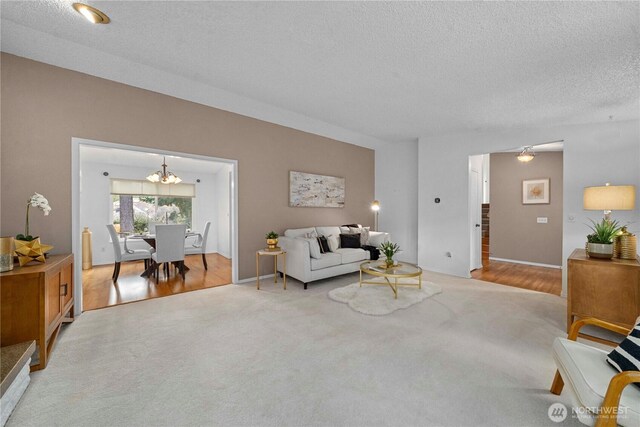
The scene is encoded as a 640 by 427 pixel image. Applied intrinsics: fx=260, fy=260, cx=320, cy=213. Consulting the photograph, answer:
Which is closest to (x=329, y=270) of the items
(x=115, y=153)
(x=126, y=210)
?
(x=115, y=153)

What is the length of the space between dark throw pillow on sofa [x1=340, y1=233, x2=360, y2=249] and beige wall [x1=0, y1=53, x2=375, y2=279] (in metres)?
0.78

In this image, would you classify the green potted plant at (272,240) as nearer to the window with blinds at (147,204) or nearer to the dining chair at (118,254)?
the dining chair at (118,254)

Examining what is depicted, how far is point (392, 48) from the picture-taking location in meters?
2.56

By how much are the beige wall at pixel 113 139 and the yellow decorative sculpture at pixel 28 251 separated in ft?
2.38

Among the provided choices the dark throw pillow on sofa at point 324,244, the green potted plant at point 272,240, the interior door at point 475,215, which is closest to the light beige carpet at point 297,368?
the green potted plant at point 272,240

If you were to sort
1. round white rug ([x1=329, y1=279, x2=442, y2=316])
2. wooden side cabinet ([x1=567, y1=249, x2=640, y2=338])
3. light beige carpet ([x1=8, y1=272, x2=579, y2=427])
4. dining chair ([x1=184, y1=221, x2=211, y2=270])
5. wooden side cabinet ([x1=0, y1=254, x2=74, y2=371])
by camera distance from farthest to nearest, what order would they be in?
dining chair ([x1=184, y1=221, x2=211, y2=270]), round white rug ([x1=329, y1=279, x2=442, y2=316]), wooden side cabinet ([x1=567, y1=249, x2=640, y2=338]), wooden side cabinet ([x1=0, y1=254, x2=74, y2=371]), light beige carpet ([x1=8, y1=272, x2=579, y2=427])

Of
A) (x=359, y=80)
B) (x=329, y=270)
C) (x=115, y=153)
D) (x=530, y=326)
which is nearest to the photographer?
(x=530, y=326)

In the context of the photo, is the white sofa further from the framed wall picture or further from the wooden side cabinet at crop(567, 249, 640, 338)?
the framed wall picture

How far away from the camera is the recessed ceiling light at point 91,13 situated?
213 centimetres

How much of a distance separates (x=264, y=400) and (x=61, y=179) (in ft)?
10.7

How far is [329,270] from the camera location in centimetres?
426

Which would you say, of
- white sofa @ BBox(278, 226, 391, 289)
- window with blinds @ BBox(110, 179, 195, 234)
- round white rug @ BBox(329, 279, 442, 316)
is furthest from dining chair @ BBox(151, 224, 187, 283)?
round white rug @ BBox(329, 279, 442, 316)

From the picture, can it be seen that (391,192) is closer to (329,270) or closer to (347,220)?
(347,220)

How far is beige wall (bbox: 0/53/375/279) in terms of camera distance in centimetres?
270
